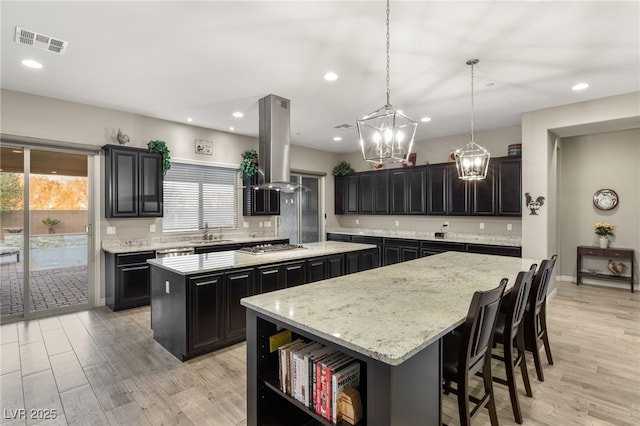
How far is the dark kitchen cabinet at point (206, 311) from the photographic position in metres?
2.96

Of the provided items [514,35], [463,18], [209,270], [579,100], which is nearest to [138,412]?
[209,270]

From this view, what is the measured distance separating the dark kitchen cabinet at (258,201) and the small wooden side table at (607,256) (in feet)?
18.8

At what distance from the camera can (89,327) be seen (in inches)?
151

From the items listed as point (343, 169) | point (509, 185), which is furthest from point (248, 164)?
point (509, 185)

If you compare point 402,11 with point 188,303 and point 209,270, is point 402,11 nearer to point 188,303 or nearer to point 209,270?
point 209,270

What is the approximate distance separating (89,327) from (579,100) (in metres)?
6.93

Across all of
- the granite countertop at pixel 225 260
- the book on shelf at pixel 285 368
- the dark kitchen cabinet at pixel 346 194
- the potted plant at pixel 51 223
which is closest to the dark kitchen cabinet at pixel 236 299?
the granite countertop at pixel 225 260

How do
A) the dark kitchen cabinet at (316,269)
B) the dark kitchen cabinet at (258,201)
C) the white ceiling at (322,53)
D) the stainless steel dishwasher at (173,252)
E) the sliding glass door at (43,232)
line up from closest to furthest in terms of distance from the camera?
the white ceiling at (322,53) → the dark kitchen cabinet at (316,269) → the sliding glass door at (43,232) → the stainless steel dishwasher at (173,252) → the dark kitchen cabinet at (258,201)

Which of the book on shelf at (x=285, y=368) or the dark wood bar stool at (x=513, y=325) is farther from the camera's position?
the dark wood bar stool at (x=513, y=325)

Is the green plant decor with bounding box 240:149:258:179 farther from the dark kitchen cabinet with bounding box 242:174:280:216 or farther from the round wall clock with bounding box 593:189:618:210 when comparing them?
the round wall clock with bounding box 593:189:618:210

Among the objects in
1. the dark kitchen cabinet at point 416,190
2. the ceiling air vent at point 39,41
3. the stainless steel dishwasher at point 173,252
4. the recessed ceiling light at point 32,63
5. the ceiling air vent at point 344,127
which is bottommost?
the stainless steel dishwasher at point 173,252

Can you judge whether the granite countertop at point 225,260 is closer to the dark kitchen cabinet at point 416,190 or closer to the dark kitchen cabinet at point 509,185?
the dark kitchen cabinet at point 416,190

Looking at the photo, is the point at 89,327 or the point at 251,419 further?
the point at 89,327

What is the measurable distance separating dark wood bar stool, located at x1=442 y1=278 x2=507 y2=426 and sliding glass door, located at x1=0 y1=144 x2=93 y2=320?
4948 mm
